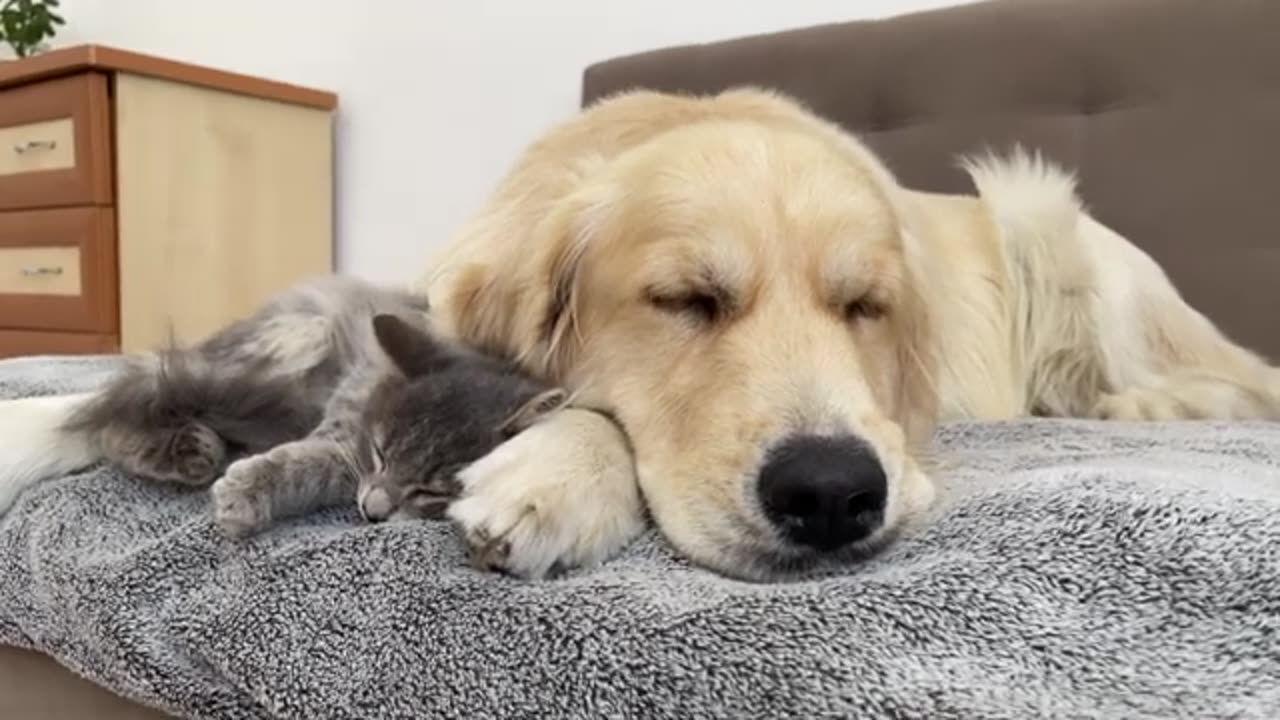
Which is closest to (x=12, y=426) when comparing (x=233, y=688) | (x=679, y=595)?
(x=233, y=688)

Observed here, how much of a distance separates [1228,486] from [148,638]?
813 millimetres

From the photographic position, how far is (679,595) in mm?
801

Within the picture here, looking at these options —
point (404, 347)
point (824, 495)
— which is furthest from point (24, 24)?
point (824, 495)

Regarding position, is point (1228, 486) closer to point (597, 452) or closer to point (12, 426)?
point (597, 452)

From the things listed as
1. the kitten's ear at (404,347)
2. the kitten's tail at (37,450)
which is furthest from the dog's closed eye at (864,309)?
the kitten's tail at (37,450)

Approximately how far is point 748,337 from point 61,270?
2.60 m

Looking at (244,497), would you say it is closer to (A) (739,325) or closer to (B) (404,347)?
(B) (404,347)

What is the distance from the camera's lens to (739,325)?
1.12 meters

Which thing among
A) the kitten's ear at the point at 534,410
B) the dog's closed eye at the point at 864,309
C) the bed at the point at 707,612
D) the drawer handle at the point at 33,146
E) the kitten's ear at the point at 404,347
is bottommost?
the bed at the point at 707,612

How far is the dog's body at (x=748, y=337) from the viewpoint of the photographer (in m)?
0.94

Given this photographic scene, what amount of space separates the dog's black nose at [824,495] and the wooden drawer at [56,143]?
8.60 feet

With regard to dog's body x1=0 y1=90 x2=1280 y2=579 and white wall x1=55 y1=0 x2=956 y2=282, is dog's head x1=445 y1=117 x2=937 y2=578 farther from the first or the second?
white wall x1=55 y1=0 x2=956 y2=282

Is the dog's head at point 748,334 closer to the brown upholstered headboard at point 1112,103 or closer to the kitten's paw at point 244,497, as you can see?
the kitten's paw at point 244,497

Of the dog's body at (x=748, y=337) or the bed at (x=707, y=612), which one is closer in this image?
the bed at (x=707, y=612)
